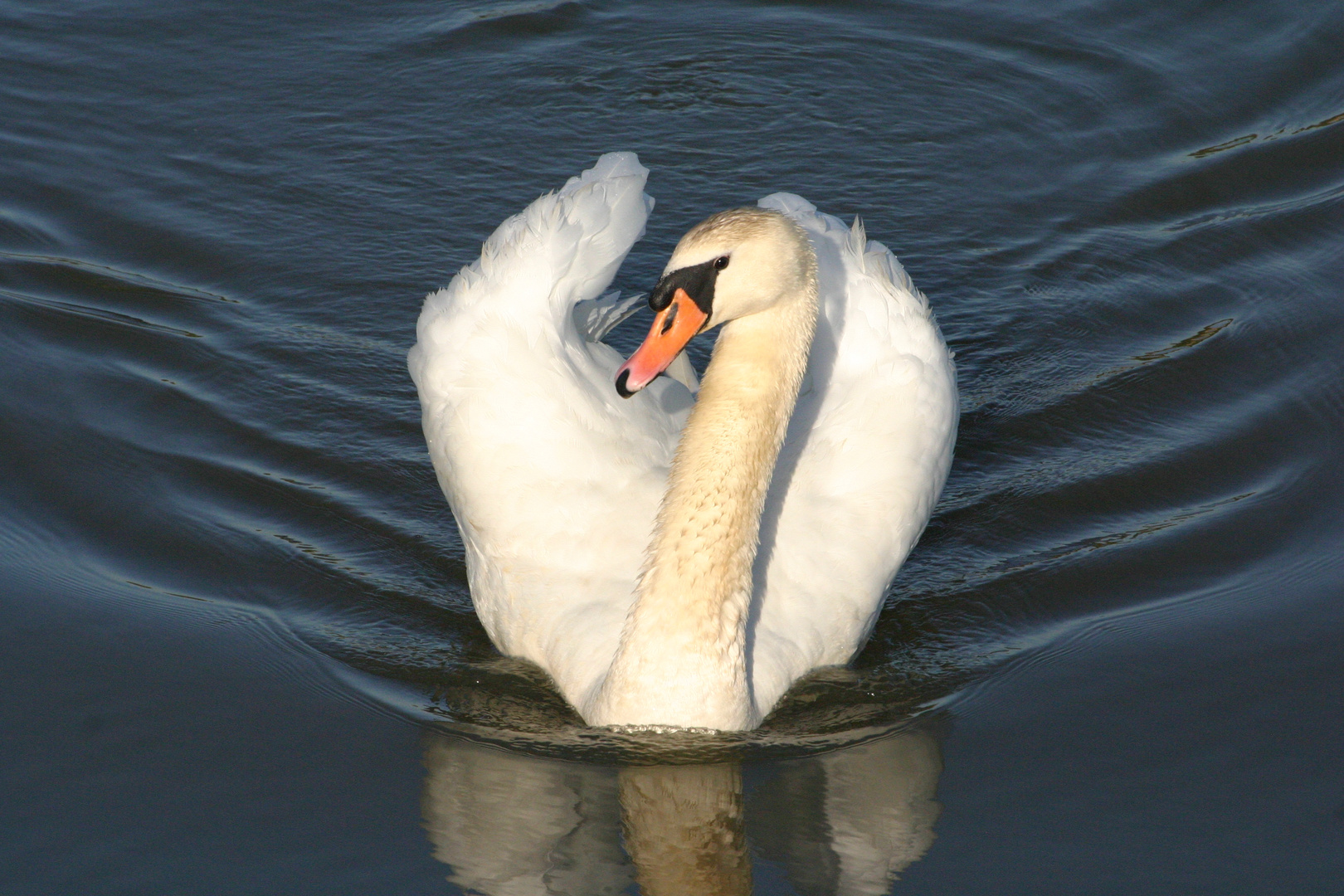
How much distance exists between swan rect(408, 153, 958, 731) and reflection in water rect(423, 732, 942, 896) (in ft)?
0.99

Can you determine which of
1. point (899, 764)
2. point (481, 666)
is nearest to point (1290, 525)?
point (899, 764)

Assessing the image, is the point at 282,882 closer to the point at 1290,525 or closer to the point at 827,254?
the point at 827,254

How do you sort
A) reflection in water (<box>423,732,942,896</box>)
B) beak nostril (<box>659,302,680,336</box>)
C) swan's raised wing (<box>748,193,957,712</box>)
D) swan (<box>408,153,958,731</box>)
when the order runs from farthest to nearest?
swan's raised wing (<box>748,193,957,712</box>) < swan (<box>408,153,958,731</box>) < beak nostril (<box>659,302,680,336</box>) < reflection in water (<box>423,732,942,896</box>)

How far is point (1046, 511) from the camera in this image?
24.6ft

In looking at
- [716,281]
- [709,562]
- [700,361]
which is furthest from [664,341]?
[700,361]

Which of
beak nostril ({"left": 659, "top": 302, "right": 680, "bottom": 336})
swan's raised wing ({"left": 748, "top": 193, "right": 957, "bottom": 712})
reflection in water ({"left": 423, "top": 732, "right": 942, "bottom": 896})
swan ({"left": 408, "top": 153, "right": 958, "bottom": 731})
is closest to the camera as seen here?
reflection in water ({"left": 423, "top": 732, "right": 942, "bottom": 896})

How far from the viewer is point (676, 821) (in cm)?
552

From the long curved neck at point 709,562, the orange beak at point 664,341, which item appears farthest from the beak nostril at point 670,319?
the long curved neck at point 709,562

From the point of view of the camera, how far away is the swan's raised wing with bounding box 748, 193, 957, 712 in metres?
6.26

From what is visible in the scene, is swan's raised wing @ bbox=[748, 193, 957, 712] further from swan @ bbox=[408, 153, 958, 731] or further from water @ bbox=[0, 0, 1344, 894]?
water @ bbox=[0, 0, 1344, 894]

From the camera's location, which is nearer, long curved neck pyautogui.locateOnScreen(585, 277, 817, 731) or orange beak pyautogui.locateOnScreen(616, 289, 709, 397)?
orange beak pyautogui.locateOnScreen(616, 289, 709, 397)

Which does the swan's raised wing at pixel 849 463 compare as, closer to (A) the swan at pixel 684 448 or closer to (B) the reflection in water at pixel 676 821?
(A) the swan at pixel 684 448

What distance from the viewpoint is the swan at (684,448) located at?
575 cm

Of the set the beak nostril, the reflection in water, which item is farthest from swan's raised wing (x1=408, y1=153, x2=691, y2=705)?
the beak nostril
